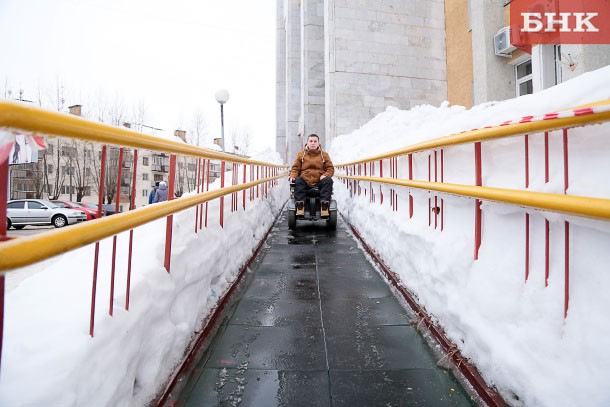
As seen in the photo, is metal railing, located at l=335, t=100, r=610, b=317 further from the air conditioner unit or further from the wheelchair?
the air conditioner unit

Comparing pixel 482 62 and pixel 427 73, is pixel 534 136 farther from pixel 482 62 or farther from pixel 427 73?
pixel 427 73

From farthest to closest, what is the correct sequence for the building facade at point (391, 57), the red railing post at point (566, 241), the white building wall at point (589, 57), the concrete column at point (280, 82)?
1. the concrete column at point (280, 82)
2. the building facade at point (391, 57)
3. the white building wall at point (589, 57)
4. the red railing post at point (566, 241)

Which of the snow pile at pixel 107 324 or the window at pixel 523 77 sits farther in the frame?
the window at pixel 523 77

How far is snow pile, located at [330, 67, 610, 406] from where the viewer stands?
1469mm

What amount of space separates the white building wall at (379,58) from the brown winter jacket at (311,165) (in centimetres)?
789

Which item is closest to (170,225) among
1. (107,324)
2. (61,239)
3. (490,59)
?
(107,324)

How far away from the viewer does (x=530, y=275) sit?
72.4 inches

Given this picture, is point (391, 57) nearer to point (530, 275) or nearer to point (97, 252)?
point (530, 275)

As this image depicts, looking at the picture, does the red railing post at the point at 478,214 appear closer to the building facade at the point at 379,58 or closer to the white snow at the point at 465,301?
the white snow at the point at 465,301

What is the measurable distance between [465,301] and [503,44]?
10246mm

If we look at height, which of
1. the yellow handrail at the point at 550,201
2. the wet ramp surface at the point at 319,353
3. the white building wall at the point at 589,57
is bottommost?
the wet ramp surface at the point at 319,353

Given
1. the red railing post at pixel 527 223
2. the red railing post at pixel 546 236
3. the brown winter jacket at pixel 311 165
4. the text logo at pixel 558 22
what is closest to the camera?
the red railing post at pixel 546 236

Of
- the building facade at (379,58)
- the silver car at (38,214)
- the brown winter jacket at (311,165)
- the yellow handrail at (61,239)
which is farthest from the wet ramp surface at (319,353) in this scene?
the silver car at (38,214)

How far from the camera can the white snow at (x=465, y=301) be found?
1414mm
